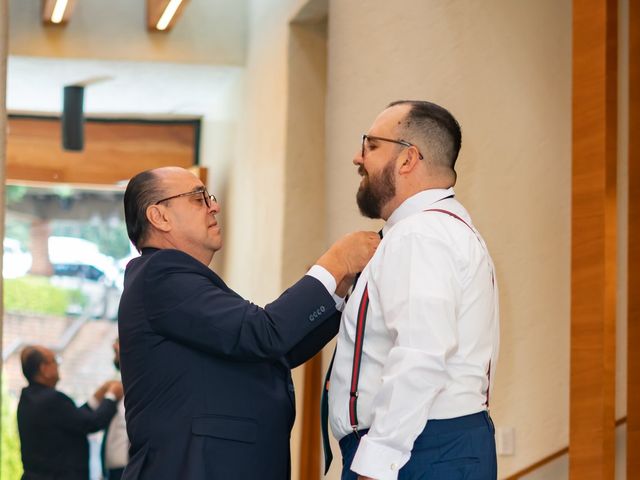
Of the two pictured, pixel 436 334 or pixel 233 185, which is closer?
pixel 436 334

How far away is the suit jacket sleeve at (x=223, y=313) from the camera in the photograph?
7.95 ft

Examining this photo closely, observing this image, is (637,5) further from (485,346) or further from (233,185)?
(233,185)

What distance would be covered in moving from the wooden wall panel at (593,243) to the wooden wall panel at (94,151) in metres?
5.77

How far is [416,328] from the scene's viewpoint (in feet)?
7.00

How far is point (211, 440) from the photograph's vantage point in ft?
8.13

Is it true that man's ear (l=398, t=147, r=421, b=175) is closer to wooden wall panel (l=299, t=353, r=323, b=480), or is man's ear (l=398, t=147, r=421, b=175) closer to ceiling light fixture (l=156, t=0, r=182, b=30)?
wooden wall panel (l=299, t=353, r=323, b=480)

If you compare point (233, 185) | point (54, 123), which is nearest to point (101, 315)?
point (54, 123)

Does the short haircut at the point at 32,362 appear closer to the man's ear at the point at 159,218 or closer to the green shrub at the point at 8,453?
the green shrub at the point at 8,453

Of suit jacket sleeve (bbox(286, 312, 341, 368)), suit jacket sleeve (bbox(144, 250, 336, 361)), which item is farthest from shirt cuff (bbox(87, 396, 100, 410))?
suit jacket sleeve (bbox(144, 250, 336, 361))

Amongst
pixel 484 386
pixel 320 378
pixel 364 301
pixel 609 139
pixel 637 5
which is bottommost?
pixel 320 378

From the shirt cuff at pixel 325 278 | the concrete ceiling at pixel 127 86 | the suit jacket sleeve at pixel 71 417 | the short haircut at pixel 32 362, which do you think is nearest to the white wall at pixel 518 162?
the shirt cuff at pixel 325 278

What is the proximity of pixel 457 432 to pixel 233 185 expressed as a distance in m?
5.74

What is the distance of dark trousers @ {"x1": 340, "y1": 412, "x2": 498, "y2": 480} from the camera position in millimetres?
2205

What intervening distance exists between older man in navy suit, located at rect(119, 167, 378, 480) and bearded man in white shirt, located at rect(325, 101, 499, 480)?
168 millimetres
